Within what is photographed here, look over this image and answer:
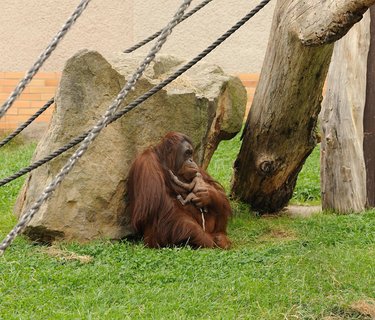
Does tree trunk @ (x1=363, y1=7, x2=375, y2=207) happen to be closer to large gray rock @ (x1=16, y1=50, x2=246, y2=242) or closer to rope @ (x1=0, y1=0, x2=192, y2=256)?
large gray rock @ (x1=16, y1=50, x2=246, y2=242)

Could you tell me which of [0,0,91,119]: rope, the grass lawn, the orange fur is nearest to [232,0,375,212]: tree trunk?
the grass lawn

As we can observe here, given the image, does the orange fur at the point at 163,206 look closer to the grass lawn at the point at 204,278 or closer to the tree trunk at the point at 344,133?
the grass lawn at the point at 204,278

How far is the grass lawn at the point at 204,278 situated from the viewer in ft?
14.0

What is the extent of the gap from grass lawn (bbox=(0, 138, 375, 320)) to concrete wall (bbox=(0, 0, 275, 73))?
356cm

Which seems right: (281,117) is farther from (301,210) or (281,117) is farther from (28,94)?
(28,94)

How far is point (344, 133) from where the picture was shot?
21.4 feet

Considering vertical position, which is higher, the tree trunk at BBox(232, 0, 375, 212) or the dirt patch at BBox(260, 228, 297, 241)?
the tree trunk at BBox(232, 0, 375, 212)

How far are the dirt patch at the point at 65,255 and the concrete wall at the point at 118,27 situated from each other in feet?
14.0

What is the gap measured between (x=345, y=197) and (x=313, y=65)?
4.16 ft

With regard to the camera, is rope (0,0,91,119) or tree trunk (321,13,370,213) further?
tree trunk (321,13,370,213)

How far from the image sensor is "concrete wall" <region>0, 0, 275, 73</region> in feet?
30.7

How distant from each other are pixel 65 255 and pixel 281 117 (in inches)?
68.5

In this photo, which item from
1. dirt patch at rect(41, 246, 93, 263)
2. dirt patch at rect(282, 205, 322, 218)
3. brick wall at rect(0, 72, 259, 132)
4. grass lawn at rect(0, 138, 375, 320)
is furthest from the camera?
brick wall at rect(0, 72, 259, 132)

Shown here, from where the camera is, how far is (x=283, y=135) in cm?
626
